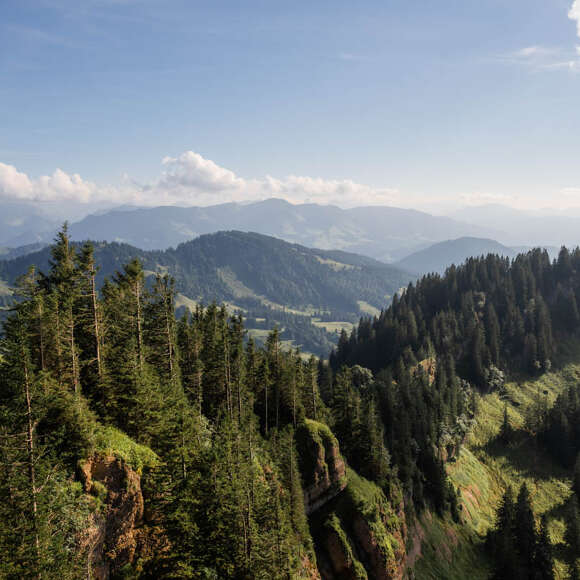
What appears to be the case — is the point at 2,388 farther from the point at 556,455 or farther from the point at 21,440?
the point at 556,455

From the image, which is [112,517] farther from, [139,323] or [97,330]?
[139,323]

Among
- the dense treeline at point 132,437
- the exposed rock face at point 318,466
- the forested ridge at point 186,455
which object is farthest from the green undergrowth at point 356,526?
the dense treeline at point 132,437

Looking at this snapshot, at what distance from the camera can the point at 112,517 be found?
2583 centimetres

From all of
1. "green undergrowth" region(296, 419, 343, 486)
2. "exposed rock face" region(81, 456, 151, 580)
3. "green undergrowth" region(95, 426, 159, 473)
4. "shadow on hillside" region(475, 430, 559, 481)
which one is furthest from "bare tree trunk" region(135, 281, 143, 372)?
"shadow on hillside" region(475, 430, 559, 481)

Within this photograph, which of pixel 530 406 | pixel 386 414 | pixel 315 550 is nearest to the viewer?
pixel 315 550

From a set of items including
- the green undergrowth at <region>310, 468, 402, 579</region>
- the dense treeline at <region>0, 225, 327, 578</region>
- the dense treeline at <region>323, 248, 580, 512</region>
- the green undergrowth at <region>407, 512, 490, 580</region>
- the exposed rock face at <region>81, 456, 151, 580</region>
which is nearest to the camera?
the dense treeline at <region>0, 225, 327, 578</region>

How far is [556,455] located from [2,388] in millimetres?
152358

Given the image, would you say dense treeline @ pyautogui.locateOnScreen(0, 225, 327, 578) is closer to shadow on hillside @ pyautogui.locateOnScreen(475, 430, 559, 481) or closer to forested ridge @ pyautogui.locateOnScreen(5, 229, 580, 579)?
forested ridge @ pyautogui.locateOnScreen(5, 229, 580, 579)

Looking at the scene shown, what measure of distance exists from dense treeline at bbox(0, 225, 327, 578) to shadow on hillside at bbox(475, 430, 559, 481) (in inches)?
3916

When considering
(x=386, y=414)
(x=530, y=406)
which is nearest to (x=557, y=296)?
(x=530, y=406)

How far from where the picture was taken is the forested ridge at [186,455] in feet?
74.9

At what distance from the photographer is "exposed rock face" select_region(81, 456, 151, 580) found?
2419cm

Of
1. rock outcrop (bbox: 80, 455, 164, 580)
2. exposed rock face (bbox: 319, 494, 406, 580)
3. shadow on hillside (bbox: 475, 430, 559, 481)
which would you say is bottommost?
shadow on hillside (bbox: 475, 430, 559, 481)

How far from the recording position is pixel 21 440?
22203 millimetres
